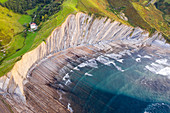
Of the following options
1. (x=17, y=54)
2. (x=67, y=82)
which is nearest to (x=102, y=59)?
(x=67, y=82)

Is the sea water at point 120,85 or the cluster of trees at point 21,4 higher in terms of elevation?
the cluster of trees at point 21,4

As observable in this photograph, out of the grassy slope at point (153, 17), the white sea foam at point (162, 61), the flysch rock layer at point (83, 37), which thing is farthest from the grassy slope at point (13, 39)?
the grassy slope at point (153, 17)

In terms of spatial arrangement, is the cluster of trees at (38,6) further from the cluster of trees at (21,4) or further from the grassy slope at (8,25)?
the grassy slope at (8,25)

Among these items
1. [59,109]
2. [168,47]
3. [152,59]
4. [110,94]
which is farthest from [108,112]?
[168,47]

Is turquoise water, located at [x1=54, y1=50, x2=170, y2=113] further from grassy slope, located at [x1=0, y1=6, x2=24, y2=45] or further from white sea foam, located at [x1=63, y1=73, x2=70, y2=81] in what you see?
grassy slope, located at [x1=0, y1=6, x2=24, y2=45]

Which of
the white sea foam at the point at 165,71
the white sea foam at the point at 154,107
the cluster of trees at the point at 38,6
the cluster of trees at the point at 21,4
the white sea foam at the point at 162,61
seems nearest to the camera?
the white sea foam at the point at 154,107

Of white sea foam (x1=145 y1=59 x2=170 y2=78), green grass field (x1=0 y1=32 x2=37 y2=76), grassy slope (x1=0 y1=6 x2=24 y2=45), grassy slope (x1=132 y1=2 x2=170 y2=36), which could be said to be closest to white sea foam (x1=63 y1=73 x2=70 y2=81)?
green grass field (x1=0 y1=32 x2=37 y2=76)

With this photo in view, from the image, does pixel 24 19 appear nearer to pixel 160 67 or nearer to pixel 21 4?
pixel 21 4
